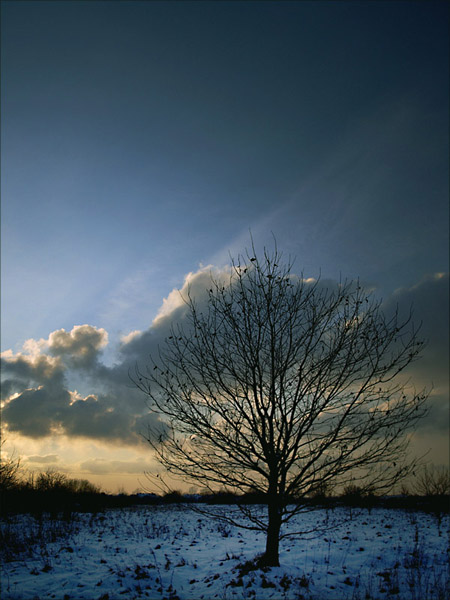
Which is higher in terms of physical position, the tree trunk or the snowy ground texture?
the tree trunk

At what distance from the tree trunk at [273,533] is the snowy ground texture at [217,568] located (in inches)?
10.1

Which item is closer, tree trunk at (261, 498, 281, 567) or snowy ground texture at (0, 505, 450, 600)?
snowy ground texture at (0, 505, 450, 600)

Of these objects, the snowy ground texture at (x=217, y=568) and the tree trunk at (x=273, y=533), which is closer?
the snowy ground texture at (x=217, y=568)

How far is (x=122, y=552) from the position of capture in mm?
10242

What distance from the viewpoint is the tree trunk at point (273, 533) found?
6918 millimetres

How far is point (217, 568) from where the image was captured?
332 inches

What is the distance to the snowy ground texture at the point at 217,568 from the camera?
6539mm

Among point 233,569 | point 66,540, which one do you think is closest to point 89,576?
point 233,569

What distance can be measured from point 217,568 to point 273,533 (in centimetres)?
274

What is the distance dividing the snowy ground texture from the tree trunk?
10.1 inches

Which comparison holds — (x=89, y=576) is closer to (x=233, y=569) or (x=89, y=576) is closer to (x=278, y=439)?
(x=233, y=569)

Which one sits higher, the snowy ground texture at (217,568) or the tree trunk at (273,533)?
the tree trunk at (273,533)

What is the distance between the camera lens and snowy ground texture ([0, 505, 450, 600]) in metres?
6.54

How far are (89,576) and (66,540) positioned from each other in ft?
19.2
